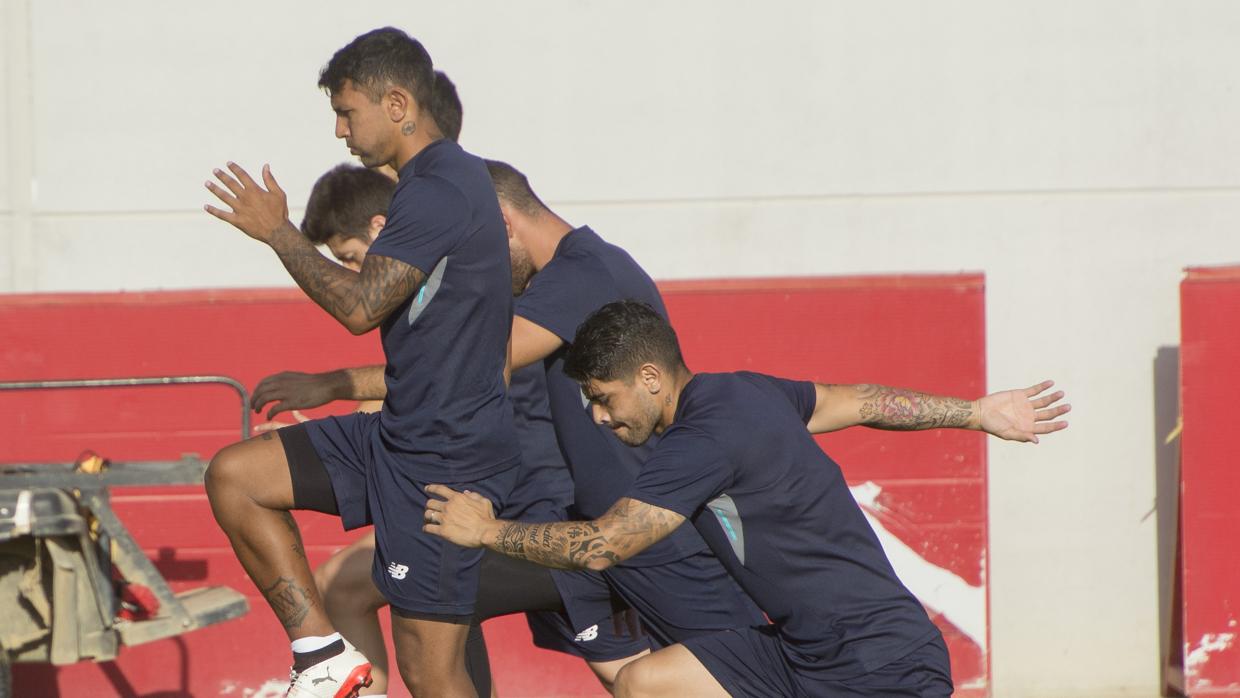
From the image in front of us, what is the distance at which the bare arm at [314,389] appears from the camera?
14.1ft

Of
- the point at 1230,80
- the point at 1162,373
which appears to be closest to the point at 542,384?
the point at 1162,373

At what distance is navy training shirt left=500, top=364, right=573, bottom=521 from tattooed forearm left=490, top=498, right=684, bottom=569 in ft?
1.66

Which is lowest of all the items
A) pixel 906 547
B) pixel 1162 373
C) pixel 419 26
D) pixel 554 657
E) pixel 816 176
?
pixel 554 657

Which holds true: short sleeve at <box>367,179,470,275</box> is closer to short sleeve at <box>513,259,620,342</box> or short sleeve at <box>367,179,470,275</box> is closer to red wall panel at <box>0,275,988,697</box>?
short sleeve at <box>513,259,620,342</box>

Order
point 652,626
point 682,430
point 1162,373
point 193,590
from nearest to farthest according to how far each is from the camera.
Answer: point 682,430
point 652,626
point 193,590
point 1162,373

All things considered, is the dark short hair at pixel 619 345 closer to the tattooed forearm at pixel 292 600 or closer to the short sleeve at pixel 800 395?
the short sleeve at pixel 800 395

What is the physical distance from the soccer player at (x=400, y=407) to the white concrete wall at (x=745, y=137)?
3.38m

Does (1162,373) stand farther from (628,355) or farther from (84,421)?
(84,421)

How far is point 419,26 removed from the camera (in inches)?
290

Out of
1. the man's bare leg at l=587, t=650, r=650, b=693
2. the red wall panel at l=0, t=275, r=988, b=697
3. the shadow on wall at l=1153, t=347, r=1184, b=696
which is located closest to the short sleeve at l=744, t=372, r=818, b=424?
the man's bare leg at l=587, t=650, r=650, b=693

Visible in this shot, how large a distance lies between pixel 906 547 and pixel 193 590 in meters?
2.91

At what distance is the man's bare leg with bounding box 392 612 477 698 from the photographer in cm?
406

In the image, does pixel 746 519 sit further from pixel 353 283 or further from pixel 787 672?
pixel 353 283

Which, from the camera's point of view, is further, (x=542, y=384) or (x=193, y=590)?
(x=193, y=590)
